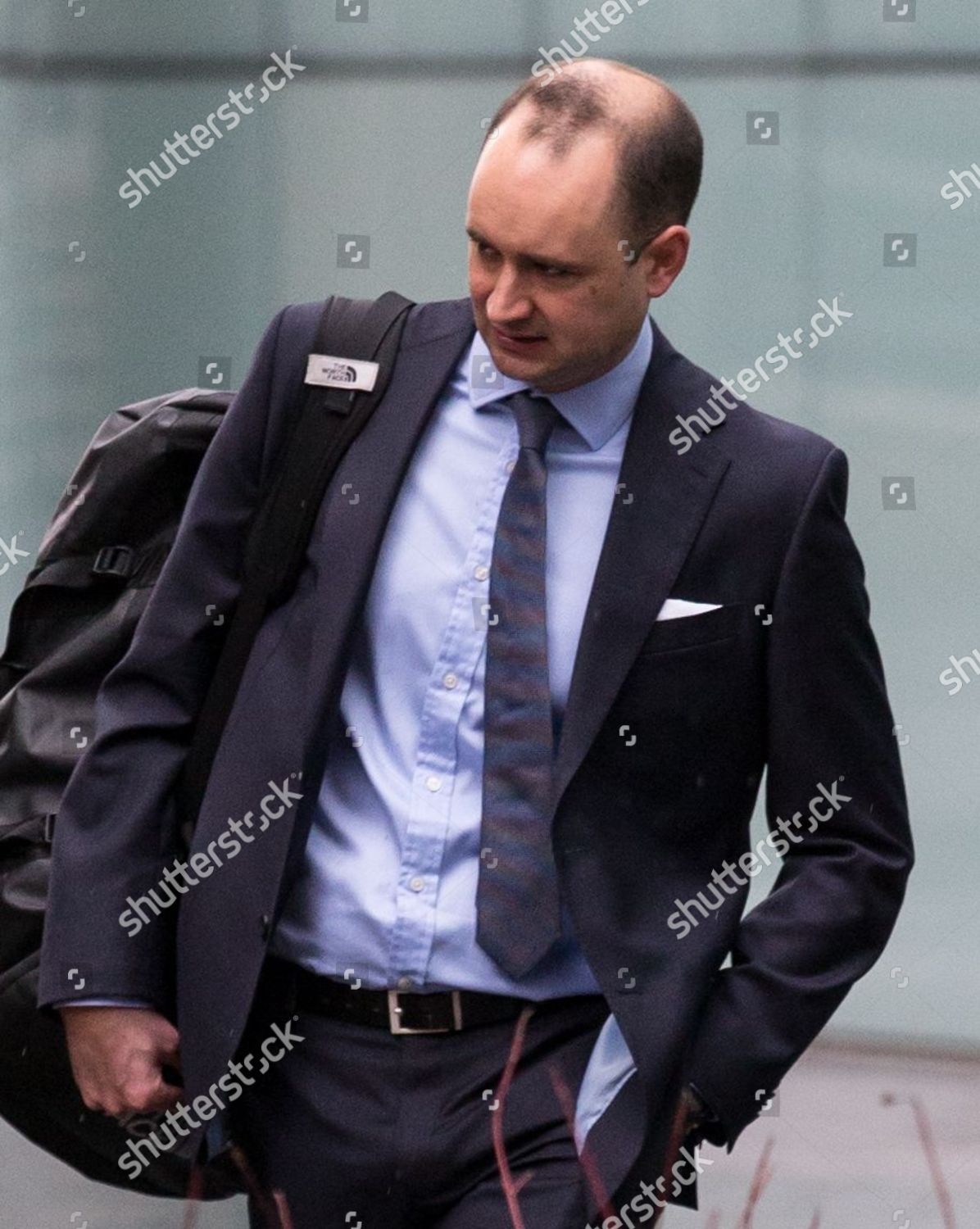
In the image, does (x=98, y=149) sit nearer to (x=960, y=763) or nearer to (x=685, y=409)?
(x=960, y=763)

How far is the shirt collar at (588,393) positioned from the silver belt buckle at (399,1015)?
1.95 ft

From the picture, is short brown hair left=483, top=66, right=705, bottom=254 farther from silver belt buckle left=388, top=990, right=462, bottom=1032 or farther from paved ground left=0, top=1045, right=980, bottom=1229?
paved ground left=0, top=1045, right=980, bottom=1229

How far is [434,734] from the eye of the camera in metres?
2.47

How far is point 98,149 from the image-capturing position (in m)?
5.74

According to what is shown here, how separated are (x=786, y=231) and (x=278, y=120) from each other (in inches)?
46.4

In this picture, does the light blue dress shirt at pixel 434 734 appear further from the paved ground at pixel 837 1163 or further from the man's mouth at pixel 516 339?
the paved ground at pixel 837 1163

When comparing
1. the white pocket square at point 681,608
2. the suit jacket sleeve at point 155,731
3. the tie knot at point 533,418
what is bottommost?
the suit jacket sleeve at point 155,731

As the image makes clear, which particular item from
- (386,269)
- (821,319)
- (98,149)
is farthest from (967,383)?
(98,149)

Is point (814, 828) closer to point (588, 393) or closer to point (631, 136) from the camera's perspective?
point (588, 393)

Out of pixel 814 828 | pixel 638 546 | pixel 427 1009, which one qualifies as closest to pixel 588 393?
pixel 638 546

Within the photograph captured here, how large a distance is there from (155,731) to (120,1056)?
333 millimetres

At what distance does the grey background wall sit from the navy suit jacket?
120 inches

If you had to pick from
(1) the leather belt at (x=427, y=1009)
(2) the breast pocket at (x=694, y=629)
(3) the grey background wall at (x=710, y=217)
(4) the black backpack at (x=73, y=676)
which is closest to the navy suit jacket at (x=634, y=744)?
(2) the breast pocket at (x=694, y=629)

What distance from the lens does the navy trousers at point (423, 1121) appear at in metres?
2.44
